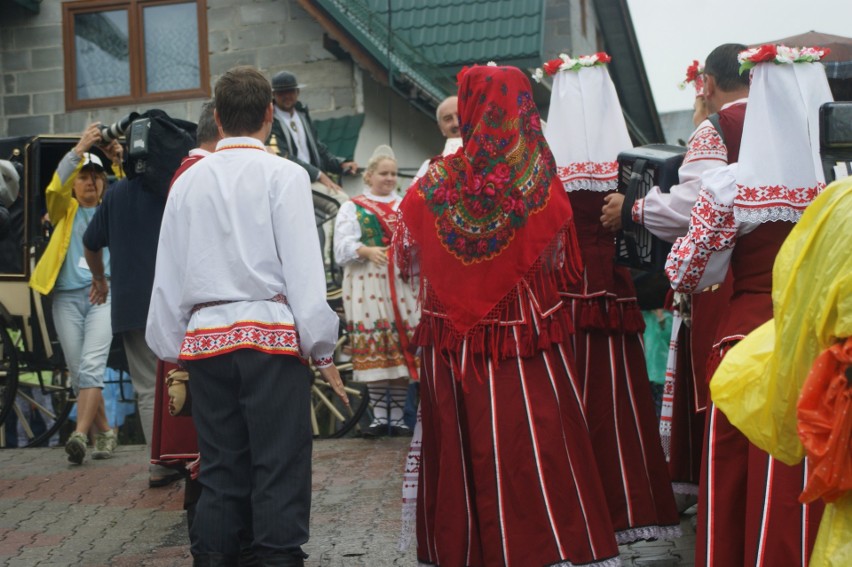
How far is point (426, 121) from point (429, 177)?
10.6 metres

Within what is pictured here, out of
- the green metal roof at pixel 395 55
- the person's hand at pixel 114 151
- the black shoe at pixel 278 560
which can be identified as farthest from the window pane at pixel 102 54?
the black shoe at pixel 278 560

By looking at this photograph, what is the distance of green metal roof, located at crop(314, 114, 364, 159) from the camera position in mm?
13219

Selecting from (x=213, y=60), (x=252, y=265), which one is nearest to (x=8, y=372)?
(x=252, y=265)

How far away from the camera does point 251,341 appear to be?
442 cm

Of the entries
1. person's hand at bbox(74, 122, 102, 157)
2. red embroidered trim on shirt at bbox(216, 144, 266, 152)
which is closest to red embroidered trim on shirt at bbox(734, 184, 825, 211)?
red embroidered trim on shirt at bbox(216, 144, 266, 152)

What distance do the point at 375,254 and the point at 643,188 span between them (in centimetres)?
391

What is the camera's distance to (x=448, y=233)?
4930mm

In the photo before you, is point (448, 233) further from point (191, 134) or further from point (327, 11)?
point (327, 11)

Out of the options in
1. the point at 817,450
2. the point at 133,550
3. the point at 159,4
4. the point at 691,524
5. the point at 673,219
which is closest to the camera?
the point at 817,450

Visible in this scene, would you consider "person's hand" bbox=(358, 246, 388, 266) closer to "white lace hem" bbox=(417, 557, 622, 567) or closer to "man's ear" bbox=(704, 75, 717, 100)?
"man's ear" bbox=(704, 75, 717, 100)

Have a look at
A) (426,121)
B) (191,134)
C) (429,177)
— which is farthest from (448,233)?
(426,121)

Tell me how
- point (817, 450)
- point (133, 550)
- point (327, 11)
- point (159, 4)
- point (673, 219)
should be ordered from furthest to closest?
point (159, 4) → point (327, 11) → point (133, 550) → point (673, 219) → point (817, 450)

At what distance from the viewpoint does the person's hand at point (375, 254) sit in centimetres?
888

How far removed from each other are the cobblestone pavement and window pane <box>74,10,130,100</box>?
7.65 m
